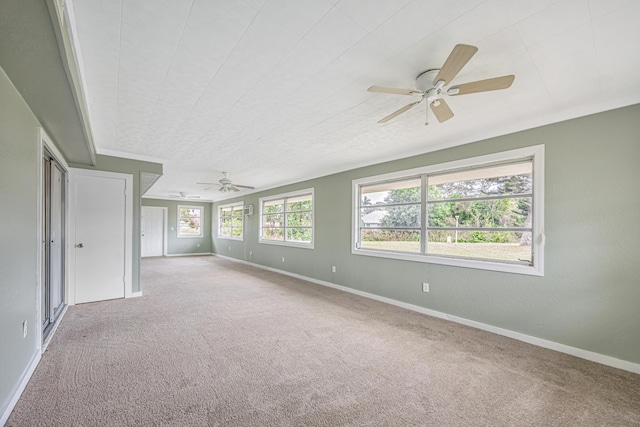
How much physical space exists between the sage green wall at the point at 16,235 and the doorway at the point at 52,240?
2.50 feet

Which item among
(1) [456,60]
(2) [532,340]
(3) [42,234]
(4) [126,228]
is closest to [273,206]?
(4) [126,228]

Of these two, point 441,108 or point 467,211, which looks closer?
point 441,108

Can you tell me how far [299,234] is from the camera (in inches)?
270

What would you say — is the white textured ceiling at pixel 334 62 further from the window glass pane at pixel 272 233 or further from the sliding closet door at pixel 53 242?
the window glass pane at pixel 272 233

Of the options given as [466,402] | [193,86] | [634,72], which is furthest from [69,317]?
[634,72]

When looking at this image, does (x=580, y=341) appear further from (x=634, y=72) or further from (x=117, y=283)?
(x=117, y=283)

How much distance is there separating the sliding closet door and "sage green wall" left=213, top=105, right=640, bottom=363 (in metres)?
4.97

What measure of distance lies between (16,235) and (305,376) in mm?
2487

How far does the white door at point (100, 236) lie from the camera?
167 inches

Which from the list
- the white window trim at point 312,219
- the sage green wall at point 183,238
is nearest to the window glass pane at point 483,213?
the white window trim at point 312,219

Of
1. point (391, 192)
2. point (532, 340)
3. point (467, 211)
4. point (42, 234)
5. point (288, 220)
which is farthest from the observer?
point (288, 220)

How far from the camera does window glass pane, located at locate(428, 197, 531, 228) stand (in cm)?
323

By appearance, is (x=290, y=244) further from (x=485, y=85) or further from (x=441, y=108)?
(x=485, y=85)

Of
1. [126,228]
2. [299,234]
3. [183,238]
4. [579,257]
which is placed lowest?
[183,238]
